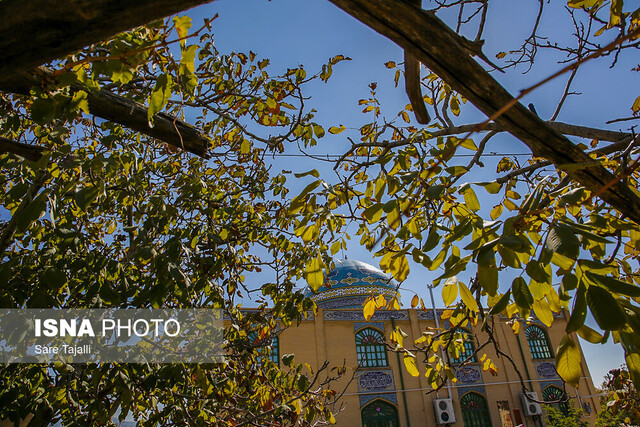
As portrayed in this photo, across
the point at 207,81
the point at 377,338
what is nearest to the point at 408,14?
the point at 207,81

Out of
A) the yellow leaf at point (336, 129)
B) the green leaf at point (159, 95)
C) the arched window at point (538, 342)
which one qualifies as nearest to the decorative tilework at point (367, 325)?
the arched window at point (538, 342)

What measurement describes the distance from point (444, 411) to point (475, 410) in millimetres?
2099

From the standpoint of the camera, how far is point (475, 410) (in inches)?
675

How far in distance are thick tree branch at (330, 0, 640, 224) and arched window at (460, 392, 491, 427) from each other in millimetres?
18918

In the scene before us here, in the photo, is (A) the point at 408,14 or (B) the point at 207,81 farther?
(B) the point at 207,81

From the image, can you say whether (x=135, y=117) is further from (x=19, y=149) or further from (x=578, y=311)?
(x=578, y=311)

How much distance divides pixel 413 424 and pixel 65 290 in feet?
54.0

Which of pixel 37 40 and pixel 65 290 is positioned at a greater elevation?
pixel 65 290

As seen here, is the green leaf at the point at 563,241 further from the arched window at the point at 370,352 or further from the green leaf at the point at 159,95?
the arched window at the point at 370,352

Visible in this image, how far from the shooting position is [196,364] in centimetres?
249

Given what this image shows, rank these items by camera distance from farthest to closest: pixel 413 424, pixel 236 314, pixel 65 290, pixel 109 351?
pixel 413 424 → pixel 236 314 → pixel 65 290 → pixel 109 351

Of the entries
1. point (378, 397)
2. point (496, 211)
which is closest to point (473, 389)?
point (378, 397)

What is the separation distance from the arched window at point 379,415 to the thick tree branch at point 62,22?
695 inches

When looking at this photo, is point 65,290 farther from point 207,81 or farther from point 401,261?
point 401,261
